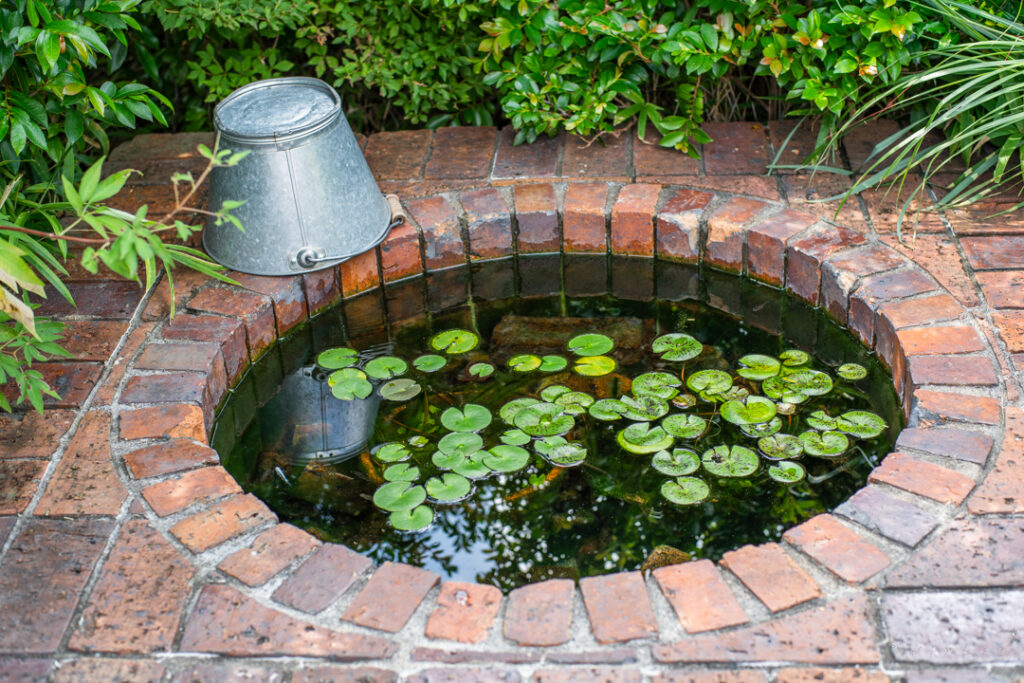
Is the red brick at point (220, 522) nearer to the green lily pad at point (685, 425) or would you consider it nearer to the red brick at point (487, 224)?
the green lily pad at point (685, 425)

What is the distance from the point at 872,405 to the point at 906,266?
0.38 meters

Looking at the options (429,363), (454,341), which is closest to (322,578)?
(429,363)

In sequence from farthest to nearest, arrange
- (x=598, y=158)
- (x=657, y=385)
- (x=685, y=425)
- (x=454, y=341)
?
(x=598, y=158) → (x=454, y=341) → (x=657, y=385) → (x=685, y=425)

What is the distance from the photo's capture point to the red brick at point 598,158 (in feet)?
9.25

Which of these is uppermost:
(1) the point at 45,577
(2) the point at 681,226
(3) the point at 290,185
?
(3) the point at 290,185

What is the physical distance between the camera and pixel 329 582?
1688mm

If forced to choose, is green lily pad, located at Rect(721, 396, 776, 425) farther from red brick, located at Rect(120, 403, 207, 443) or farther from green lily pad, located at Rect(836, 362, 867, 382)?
red brick, located at Rect(120, 403, 207, 443)

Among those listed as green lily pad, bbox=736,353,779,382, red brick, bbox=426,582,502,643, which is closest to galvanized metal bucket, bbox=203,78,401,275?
green lily pad, bbox=736,353,779,382

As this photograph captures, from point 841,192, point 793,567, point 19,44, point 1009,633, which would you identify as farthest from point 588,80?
point 1009,633

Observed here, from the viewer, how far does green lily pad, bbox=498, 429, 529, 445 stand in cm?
214

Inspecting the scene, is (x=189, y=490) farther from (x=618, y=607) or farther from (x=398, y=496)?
(x=618, y=607)

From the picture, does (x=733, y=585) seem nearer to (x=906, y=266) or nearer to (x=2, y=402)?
(x=906, y=266)

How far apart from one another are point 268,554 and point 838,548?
988 mm

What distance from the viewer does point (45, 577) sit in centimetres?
170
